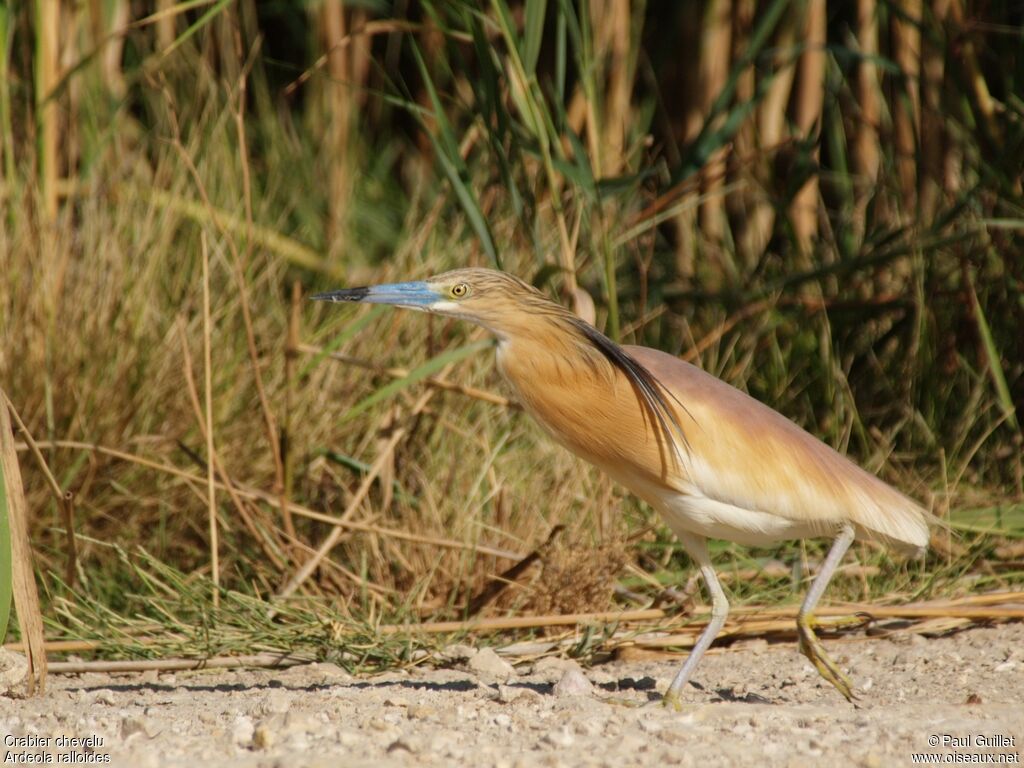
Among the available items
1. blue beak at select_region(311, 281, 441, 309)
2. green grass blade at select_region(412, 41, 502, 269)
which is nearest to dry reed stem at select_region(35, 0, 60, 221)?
green grass blade at select_region(412, 41, 502, 269)

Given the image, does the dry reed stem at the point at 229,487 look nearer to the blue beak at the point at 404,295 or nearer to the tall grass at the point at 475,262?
the tall grass at the point at 475,262

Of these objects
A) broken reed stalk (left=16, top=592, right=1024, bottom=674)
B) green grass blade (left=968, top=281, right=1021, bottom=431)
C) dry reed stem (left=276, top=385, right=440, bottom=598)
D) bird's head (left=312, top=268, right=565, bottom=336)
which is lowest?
broken reed stalk (left=16, top=592, right=1024, bottom=674)

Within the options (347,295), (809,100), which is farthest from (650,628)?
(809,100)

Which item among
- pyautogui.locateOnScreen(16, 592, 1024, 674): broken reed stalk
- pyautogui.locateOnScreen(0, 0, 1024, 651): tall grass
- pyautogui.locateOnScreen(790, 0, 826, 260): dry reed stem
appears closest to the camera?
pyautogui.locateOnScreen(16, 592, 1024, 674): broken reed stalk

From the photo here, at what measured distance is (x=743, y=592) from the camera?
3.72 m

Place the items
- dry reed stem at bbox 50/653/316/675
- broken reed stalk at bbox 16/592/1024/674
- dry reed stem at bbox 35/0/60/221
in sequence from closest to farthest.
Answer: dry reed stem at bbox 50/653/316/675, broken reed stalk at bbox 16/592/1024/674, dry reed stem at bbox 35/0/60/221

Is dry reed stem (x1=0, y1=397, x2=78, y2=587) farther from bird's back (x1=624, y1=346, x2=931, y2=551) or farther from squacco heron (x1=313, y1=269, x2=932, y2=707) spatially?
bird's back (x1=624, y1=346, x2=931, y2=551)

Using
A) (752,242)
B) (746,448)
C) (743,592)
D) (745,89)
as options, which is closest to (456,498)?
(743,592)

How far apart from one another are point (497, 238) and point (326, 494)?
1.02 meters

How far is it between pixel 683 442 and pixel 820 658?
1.65ft

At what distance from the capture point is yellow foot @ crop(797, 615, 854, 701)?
9.07ft

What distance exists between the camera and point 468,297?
2889mm

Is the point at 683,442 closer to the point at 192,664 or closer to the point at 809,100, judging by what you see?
the point at 192,664

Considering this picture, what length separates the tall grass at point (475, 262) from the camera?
362cm
